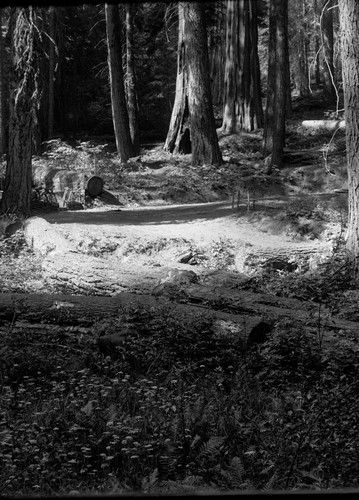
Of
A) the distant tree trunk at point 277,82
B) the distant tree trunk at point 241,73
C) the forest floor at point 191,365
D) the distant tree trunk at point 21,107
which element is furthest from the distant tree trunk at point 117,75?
the forest floor at point 191,365

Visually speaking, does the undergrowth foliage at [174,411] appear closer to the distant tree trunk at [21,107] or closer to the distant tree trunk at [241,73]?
the distant tree trunk at [21,107]

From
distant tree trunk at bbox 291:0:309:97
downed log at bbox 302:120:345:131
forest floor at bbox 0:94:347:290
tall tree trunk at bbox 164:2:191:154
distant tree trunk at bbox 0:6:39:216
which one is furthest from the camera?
distant tree trunk at bbox 291:0:309:97

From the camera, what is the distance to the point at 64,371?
7074 millimetres

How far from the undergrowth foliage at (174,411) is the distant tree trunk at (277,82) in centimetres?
1722

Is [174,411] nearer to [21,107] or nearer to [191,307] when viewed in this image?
[191,307]

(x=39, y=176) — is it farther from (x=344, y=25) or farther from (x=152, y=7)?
(x=152, y=7)

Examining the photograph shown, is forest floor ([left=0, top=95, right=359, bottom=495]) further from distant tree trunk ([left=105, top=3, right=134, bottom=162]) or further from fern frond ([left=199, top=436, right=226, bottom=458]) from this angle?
distant tree trunk ([left=105, top=3, right=134, bottom=162])

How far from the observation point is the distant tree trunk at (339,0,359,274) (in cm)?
1105

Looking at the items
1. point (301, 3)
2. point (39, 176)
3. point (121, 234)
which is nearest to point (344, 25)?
point (121, 234)

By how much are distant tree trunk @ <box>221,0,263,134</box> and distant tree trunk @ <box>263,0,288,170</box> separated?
6.88 meters

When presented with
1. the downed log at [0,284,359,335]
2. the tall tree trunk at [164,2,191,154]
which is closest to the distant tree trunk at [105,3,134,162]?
the tall tree trunk at [164,2,191,154]

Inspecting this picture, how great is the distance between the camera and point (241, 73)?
109ft

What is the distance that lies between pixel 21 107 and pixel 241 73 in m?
19.0

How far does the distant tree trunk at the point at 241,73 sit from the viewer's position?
32.9 metres
